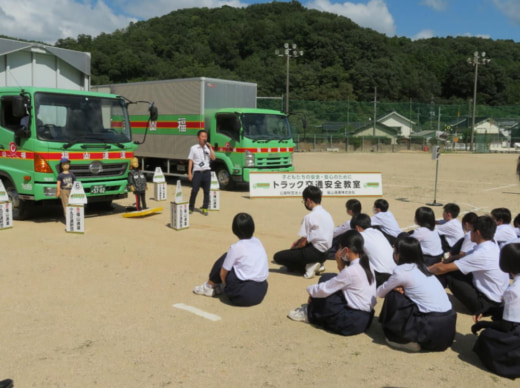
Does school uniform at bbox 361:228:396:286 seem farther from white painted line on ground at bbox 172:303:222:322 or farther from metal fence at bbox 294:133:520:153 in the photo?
metal fence at bbox 294:133:520:153

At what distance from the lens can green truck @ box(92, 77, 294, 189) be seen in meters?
15.9

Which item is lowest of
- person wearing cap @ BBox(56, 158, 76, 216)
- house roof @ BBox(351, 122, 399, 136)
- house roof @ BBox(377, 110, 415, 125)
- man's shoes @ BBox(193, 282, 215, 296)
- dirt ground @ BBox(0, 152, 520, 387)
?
dirt ground @ BBox(0, 152, 520, 387)

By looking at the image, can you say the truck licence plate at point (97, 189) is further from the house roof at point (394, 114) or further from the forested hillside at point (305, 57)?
the house roof at point (394, 114)

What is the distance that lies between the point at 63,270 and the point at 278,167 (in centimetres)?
1026

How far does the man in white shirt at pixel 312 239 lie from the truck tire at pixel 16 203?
20.6ft

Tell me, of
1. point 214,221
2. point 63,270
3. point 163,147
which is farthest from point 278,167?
point 63,270

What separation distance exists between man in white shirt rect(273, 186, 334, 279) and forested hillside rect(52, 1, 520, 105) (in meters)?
62.9

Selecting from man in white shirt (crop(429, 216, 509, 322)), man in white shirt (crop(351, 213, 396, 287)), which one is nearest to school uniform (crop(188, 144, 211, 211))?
man in white shirt (crop(351, 213, 396, 287))

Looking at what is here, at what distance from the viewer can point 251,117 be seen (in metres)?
16.2

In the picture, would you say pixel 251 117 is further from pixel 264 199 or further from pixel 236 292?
pixel 236 292

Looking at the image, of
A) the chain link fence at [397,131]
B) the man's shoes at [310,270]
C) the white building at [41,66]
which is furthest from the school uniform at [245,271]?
the chain link fence at [397,131]

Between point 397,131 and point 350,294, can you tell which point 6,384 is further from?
point 397,131

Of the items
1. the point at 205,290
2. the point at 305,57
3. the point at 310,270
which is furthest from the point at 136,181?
the point at 305,57

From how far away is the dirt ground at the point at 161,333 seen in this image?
4121 millimetres
